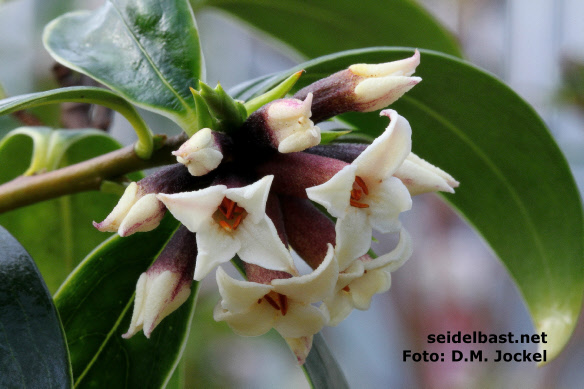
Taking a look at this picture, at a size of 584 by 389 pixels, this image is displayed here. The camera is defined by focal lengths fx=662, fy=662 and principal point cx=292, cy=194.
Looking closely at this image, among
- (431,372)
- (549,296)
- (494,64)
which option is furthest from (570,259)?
(494,64)

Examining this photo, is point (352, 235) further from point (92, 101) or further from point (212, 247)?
point (92, 101)

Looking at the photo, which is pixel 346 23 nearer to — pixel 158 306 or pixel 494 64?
pixel 158 306

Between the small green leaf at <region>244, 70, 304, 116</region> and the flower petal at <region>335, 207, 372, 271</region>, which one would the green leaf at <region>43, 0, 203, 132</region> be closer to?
the small green leaf at <region>244, 70, 304, 116</region>

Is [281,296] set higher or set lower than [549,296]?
higher

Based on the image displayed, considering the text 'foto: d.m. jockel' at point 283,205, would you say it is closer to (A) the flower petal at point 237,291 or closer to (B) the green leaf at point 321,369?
(A) the flower petal at point 237,291

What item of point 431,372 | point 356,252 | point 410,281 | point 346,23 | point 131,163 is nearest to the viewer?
point 356,252
